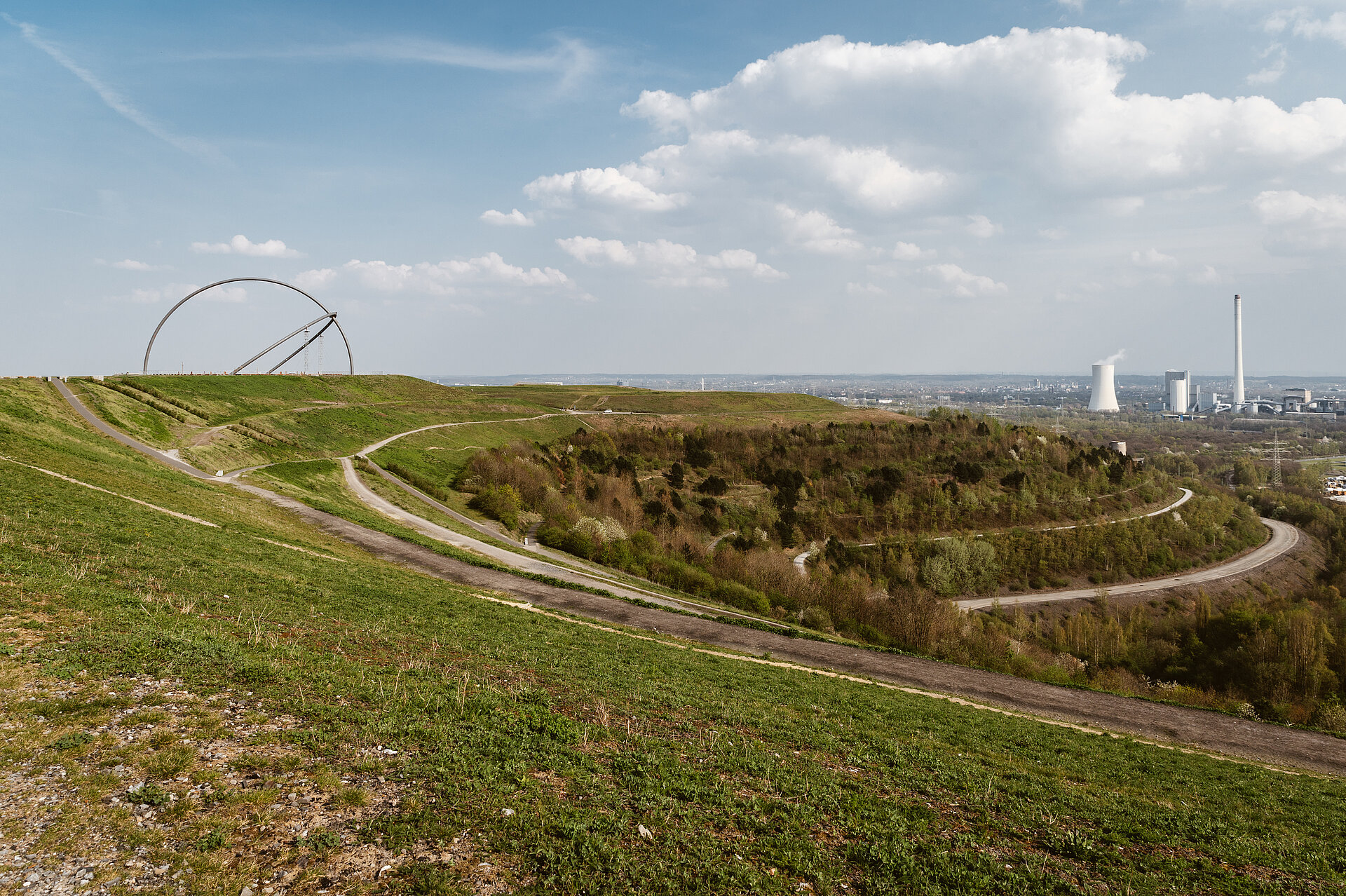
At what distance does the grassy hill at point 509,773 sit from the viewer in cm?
679

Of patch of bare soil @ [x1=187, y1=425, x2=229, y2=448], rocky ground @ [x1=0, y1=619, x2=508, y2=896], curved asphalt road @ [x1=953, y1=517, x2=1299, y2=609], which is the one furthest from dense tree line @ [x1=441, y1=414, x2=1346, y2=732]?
rocky ground @ [x1=0, y1=619, x2=508, y2=896]

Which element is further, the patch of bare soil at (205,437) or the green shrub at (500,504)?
the green shrub at (500,504)

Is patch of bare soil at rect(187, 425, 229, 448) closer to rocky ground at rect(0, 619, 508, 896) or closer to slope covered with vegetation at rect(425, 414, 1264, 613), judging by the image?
slope covered with vegetation at rect(425, 414, 1264, 613)

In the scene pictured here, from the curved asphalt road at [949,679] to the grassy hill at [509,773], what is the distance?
3.52 meters

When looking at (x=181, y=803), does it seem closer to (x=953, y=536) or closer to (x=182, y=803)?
(x=182, y=803)

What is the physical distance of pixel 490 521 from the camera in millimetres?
50031

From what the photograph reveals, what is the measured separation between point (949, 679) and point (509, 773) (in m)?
20.0

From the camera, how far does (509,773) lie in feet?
28.4

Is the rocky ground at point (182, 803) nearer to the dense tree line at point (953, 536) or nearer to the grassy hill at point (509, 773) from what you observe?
the grassy hill at point (509, 773)

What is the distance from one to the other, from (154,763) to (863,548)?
76830mm

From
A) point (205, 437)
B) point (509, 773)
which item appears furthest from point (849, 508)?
point (509, 773)

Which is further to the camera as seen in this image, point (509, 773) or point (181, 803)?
point (509, 773)

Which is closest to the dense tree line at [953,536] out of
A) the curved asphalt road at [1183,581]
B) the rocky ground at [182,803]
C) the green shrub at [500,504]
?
the green shrub at [500,504]

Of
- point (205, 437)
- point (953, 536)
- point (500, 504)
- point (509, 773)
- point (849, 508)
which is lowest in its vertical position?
point (953, 536)
